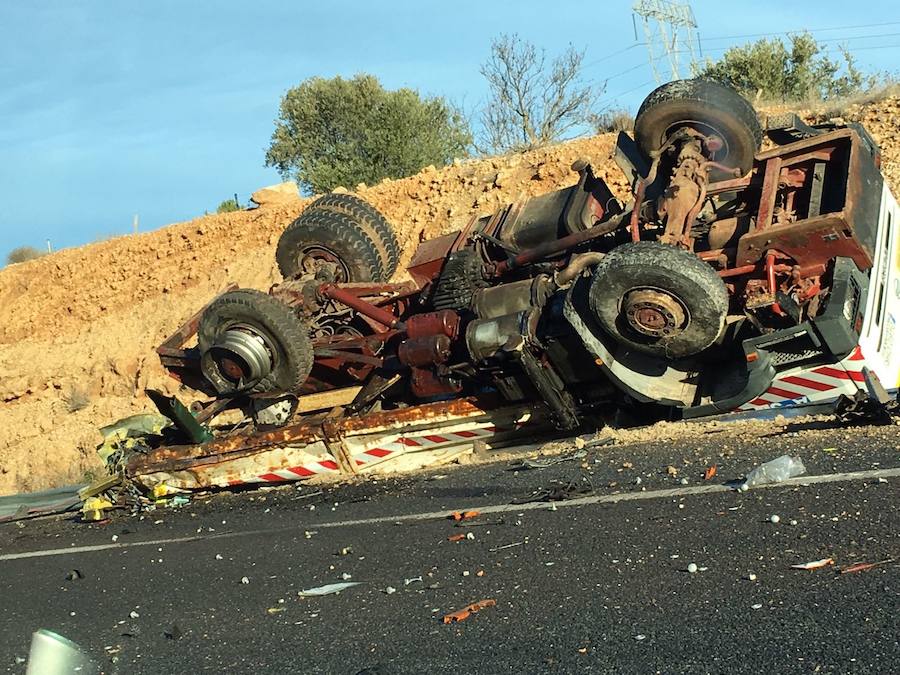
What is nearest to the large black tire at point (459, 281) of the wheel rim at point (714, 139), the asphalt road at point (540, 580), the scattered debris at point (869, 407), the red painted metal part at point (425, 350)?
the red painted metal part at point (425, 350)

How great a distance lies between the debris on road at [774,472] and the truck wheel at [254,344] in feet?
13.4

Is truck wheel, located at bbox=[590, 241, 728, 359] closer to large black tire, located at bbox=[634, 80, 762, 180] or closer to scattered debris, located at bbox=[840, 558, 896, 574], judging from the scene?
large black tire, located at bbox=[634, 80, 762, 180]

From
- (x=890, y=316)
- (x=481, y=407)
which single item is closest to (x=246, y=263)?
(x=481, y=407)

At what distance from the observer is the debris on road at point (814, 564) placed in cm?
330

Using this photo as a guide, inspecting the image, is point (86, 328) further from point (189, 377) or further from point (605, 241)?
point (605, 241)

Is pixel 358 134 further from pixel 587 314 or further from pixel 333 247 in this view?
pixel 587 314

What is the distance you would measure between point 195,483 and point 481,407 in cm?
253

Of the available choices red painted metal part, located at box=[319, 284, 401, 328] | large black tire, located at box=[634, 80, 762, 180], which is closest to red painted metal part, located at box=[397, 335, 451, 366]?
red painted metal part, located at box=[319, 284, 401, 328]

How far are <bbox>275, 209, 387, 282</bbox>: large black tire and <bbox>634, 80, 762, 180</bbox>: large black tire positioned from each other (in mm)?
3102

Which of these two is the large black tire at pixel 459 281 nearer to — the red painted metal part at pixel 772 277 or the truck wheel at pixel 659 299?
the truck wheel at pixel 659 299

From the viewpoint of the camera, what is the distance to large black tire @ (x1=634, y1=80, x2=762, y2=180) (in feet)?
22.6

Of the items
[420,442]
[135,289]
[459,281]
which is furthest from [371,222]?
[135,289]

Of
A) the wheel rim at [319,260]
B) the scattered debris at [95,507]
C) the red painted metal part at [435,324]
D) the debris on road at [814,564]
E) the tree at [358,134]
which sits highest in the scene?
the tree at [358,134]

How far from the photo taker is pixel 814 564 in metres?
3.33
